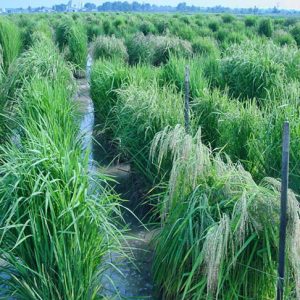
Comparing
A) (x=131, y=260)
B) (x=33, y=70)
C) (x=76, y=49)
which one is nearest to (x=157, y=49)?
(x=76, y=49)

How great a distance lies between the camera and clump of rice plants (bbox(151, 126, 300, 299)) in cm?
260

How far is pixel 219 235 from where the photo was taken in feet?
8.40

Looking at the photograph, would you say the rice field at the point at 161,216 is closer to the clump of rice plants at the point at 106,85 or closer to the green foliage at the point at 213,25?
the clump of rice plants at the point at 106,85

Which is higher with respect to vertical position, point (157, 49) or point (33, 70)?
point (33, 70)

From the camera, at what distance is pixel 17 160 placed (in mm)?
3234

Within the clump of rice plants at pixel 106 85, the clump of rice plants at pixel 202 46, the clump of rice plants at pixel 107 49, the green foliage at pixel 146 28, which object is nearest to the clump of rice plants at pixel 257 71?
the clump of rice plants at pixel 106 85

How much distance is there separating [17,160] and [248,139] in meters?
2.04

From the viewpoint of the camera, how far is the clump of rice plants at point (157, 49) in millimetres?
11078

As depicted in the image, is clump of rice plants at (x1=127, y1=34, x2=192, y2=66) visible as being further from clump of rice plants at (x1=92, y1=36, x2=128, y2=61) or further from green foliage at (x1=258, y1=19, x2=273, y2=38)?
green foliage at (x1=258, y1=19, x2=273, y2=38)

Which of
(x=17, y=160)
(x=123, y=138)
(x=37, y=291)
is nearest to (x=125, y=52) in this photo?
(x=123, y=138)

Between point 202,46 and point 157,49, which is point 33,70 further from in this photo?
point 202,46

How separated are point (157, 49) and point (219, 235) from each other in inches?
365

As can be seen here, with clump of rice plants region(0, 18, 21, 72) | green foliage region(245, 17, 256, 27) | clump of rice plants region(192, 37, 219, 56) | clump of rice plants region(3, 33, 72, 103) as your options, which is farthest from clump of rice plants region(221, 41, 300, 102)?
green foliage region(245, 17, 256, 27)

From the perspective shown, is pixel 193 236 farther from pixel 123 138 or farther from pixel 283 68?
pixel 283 68
